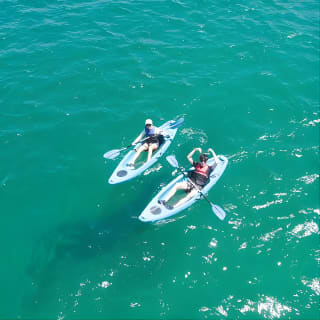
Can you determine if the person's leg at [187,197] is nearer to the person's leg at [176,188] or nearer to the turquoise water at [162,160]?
the person's leg at [176,188]

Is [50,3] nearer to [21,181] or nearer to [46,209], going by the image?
[21,181]

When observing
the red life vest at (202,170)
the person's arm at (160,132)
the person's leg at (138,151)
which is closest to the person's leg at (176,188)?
the red life vest at (202,170)

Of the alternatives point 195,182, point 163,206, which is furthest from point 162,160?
point 163,206

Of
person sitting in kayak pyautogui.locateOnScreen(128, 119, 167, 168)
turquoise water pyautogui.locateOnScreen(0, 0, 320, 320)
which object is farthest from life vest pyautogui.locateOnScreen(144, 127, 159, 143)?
turquoise water pyautogui.locateOnScreen(0, 0, 320, 320)

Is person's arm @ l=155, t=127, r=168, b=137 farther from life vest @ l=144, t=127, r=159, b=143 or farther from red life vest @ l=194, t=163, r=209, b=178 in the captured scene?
red life vest @ l=194, t=163, r=209, b=178

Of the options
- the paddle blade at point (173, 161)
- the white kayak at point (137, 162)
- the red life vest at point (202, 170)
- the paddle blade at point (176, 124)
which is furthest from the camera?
the paddle blade at point (176, 124)

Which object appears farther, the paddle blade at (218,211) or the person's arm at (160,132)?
the person's arm at (160,132)
